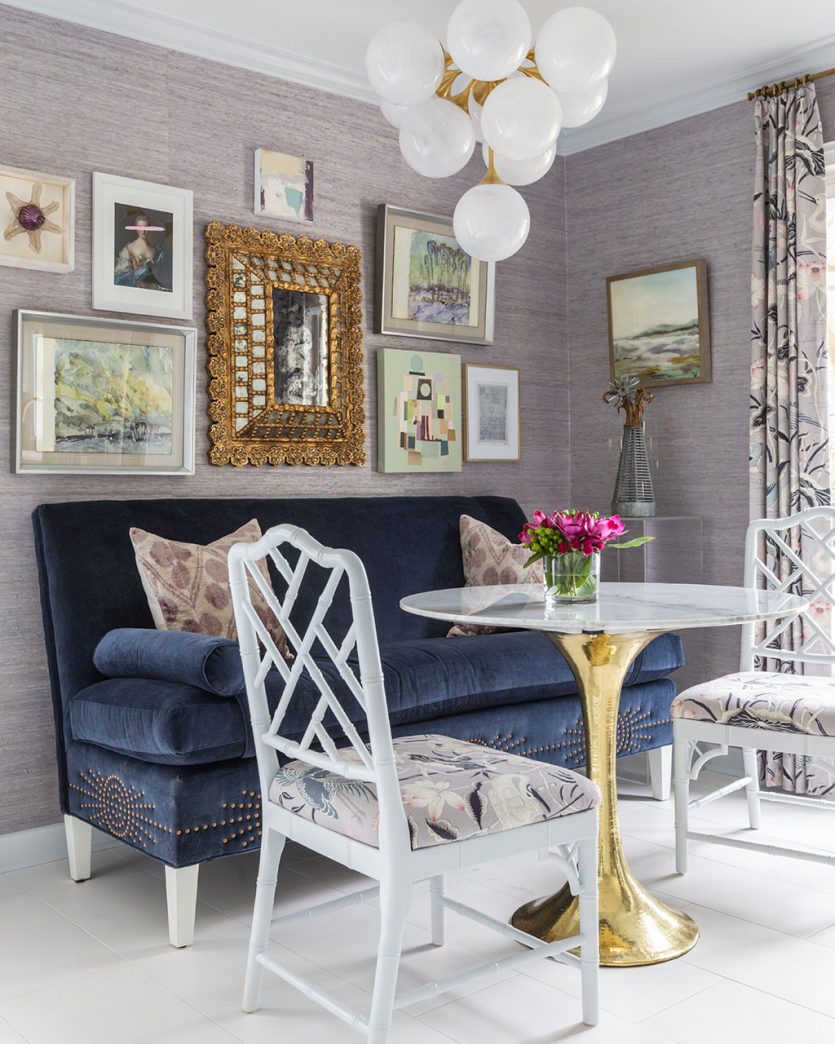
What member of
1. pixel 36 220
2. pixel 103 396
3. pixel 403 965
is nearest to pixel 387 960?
pixel 403 965

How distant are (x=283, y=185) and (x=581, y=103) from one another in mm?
1409

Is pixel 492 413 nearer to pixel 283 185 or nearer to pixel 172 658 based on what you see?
pixel 283 185

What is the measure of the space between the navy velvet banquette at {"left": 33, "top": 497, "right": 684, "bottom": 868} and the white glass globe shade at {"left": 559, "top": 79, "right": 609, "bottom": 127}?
1460 mm

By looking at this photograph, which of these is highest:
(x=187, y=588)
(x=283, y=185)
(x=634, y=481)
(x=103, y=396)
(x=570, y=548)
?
(x=283, y=185)

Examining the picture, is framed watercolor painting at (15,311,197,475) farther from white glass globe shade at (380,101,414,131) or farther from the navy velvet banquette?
white glass globe shade at (380,101,414,131)

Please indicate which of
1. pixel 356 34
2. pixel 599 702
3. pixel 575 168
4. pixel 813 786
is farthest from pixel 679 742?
pixel 575 168

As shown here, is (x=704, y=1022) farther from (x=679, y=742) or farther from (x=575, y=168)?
(x=575, y=168)

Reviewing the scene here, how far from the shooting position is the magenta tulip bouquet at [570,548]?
2459 millimetres

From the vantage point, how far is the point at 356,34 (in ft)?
11.7

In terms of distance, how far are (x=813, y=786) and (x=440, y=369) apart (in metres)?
2.02

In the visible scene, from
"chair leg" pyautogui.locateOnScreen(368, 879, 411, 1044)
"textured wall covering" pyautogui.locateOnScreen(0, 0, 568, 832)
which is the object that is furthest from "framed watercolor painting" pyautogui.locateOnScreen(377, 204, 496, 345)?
"chair leg" pyautogui.locateOnScreen(368, 879, 411, 1044)

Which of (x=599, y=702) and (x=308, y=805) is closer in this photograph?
(x=308, y=805)

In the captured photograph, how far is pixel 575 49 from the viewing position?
7.86 feet

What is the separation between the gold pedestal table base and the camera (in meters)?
2.41
